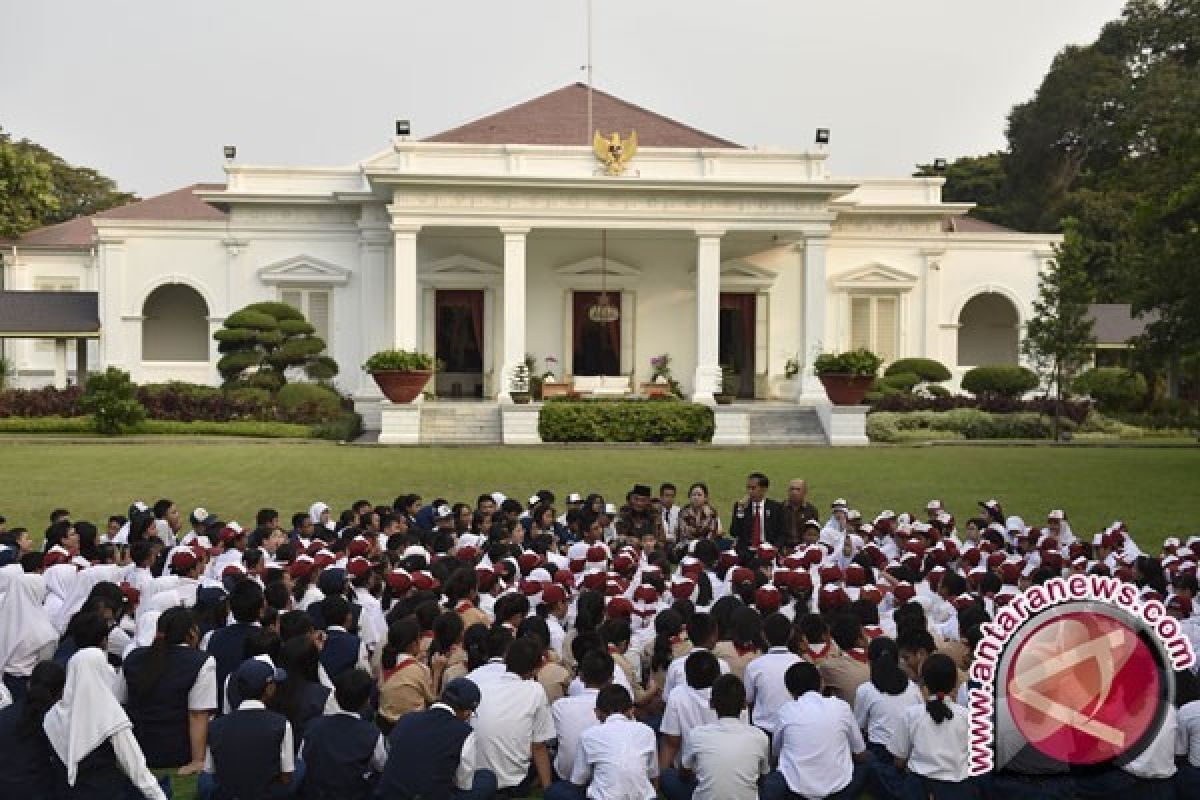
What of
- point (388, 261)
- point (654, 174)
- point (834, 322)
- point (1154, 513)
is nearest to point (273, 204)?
point (388, 261)

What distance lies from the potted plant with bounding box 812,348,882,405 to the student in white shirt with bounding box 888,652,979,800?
2067cm

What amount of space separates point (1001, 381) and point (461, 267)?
45.4 ft

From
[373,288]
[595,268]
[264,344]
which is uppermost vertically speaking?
[595,268]

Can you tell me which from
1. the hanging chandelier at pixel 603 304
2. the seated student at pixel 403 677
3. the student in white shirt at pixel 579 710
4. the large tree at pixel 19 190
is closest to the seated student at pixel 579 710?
the student in white shirt at pixel 579 710

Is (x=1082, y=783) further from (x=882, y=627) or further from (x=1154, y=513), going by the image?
(x=1154, y=513)

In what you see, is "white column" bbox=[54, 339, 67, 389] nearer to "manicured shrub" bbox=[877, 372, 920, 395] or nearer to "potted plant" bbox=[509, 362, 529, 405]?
"potted plant" bbox=[509, 362, 529, 405]

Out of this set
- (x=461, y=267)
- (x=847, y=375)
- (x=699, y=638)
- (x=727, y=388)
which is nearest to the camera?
(x=699, y=638)

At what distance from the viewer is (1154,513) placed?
16500mm

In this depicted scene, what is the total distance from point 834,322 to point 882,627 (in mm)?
25476

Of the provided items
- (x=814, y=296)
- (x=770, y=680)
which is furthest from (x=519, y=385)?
(x=770, y=680)

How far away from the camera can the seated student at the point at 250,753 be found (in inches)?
238

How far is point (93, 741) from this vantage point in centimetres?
594

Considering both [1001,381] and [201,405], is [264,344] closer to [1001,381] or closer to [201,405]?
[201,405]

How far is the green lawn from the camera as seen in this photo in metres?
17.0
